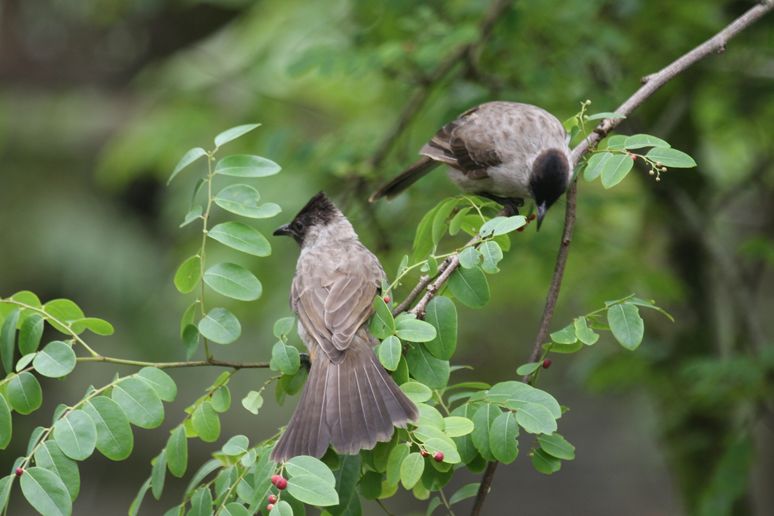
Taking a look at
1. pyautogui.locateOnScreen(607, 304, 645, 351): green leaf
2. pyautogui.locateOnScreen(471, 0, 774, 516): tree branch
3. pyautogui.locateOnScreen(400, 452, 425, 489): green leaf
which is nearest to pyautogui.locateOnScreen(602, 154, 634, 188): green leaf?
pyautogui.locateOnScreen(471, 0, 774, 516): tree branch

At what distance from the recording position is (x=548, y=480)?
32.8ft

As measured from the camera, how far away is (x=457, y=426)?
1786mm

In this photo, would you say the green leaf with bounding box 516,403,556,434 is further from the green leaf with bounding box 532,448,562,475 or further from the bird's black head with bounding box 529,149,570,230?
the bird's black head with bounding box 529,149,570,230

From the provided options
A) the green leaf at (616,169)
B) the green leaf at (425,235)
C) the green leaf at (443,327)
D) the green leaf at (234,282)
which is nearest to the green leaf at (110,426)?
the green leaf at (234,282)

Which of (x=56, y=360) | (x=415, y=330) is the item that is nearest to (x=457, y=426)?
(x=415, y=330)

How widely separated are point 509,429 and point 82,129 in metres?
10.7

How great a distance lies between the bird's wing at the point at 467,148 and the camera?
3309 millimetres

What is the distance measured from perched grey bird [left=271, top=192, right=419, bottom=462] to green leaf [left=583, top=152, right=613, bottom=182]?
0.96 metres

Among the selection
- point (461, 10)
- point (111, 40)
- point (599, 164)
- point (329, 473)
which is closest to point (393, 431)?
point (329, 473)

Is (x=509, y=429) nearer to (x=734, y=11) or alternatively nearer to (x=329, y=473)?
A: (x=329, y=473)

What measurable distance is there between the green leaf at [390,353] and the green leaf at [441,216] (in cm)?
53

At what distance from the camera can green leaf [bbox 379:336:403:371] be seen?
1.88m

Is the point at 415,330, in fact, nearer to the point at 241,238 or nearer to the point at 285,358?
the point at 285,358

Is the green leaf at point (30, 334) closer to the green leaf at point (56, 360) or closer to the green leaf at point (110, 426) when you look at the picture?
the green leaf at point (56, 360)
